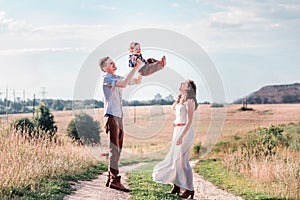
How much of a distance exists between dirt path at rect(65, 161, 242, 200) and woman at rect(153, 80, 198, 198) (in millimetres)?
839

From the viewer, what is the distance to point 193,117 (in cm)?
972

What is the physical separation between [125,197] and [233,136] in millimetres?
13415

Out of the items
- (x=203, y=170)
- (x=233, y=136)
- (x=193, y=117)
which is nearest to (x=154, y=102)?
(x=193, y=117)

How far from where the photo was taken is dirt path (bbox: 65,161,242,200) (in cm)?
971

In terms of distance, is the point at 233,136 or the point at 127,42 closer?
the point at 127,42

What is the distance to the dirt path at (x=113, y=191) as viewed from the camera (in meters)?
9.71

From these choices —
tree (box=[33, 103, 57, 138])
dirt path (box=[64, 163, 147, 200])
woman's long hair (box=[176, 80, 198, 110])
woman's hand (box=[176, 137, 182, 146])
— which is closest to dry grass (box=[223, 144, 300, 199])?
woman's hand (box=[176, 137, 182, 146])

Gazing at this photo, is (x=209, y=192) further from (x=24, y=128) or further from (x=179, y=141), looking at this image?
(x=24, y=128)

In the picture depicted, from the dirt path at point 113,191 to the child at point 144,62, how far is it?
7.80 feet

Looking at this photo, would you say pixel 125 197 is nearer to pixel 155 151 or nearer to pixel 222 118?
pixel 155 151

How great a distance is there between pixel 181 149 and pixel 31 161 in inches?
126

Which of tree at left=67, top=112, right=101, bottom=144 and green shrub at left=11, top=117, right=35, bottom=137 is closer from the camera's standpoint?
tree at left=67, top=112, right=101, bottom=144

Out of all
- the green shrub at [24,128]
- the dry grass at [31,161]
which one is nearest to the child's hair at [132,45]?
the dry grass at [31,161]

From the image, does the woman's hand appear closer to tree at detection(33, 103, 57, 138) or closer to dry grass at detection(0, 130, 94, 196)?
dry grass at detection(0, 130, 94, 196)
